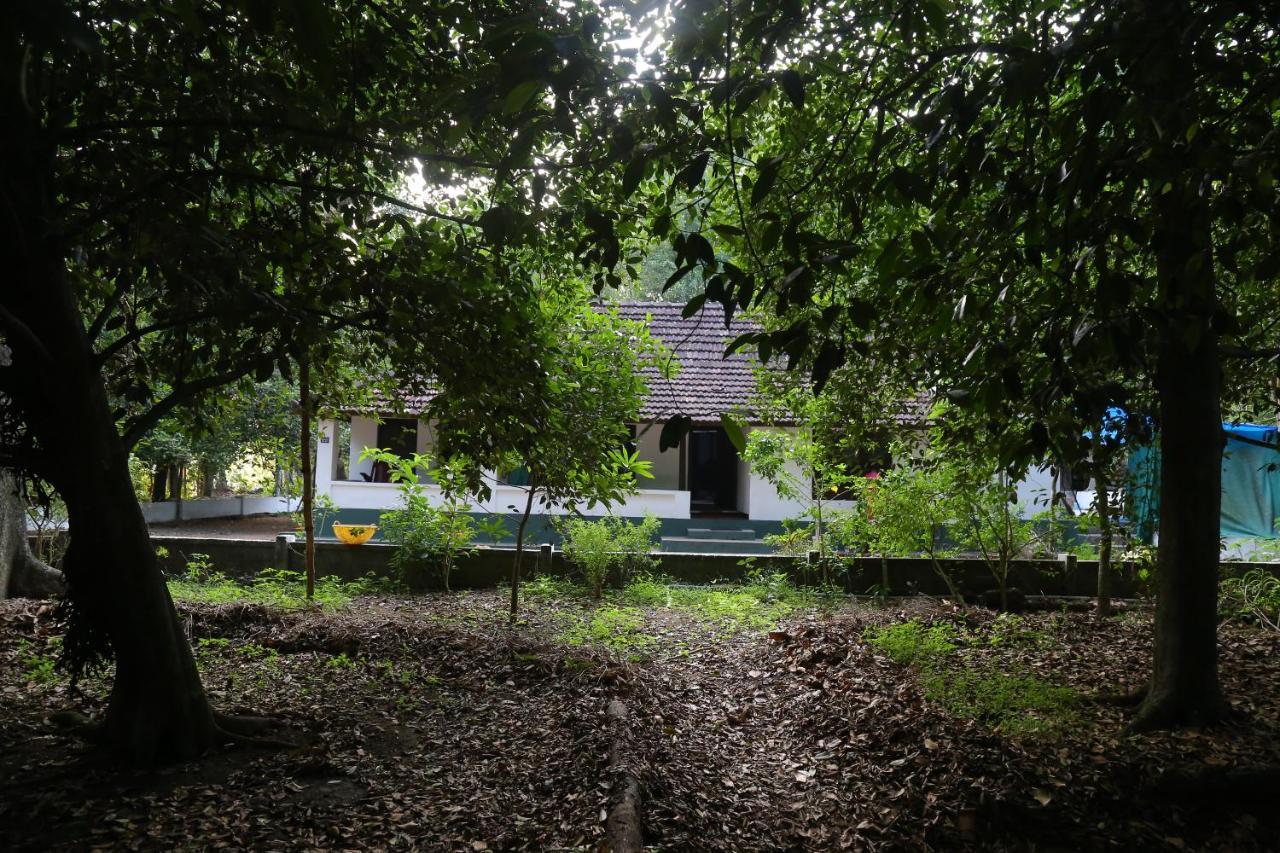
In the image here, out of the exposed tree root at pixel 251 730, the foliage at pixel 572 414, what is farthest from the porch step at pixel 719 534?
the exposed tree root at pixel 251 730

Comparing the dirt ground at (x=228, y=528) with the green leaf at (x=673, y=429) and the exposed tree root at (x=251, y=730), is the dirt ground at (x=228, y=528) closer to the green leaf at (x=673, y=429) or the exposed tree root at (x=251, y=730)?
the exposed tree root at (x=251, y=730)

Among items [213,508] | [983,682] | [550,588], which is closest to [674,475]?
[550,588]

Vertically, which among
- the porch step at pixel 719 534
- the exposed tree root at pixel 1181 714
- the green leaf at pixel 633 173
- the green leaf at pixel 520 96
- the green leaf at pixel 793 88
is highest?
the green leaf at pixel 793 88

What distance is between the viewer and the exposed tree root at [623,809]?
4.04 m

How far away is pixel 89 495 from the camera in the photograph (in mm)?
4633

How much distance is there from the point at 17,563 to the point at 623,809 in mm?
8823

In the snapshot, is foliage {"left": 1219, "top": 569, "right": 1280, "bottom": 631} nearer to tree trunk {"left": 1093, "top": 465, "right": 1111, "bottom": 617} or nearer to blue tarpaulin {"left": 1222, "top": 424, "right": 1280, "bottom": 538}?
tree trunk {"left": 1093, "top": 465, "right": 1111, "bottom": 617}

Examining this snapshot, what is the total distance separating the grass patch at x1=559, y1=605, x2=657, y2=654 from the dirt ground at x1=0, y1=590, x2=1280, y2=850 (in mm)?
335

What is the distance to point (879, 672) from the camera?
7.34 metres

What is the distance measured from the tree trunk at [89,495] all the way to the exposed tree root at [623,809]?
2355 mm

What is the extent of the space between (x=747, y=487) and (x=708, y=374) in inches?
107

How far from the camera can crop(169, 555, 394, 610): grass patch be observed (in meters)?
10.2

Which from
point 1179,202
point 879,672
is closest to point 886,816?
point 879,672

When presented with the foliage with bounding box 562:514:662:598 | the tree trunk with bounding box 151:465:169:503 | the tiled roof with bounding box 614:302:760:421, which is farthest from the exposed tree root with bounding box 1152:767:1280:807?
the tree trunk with bounding box 151:465:169:503
